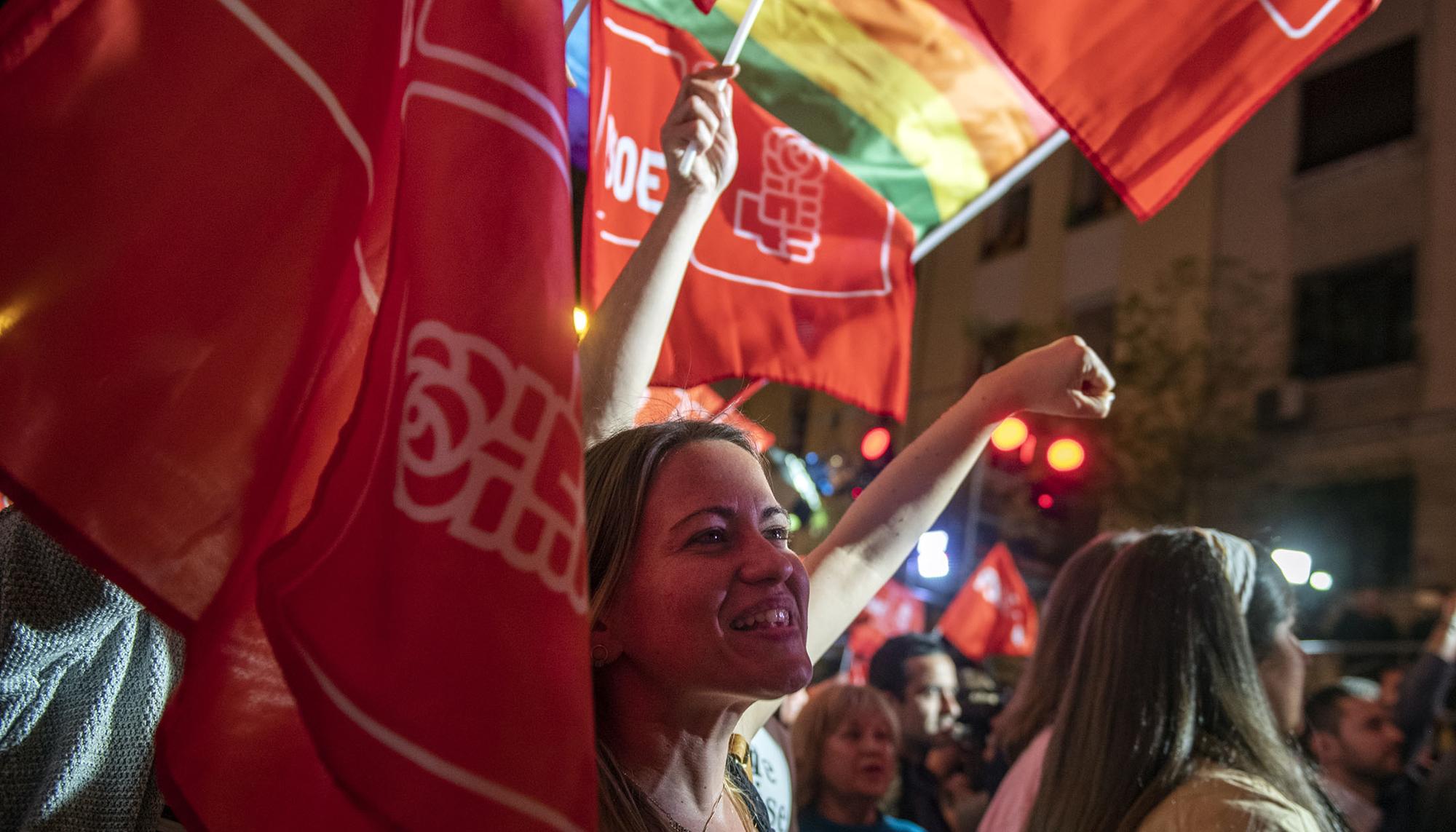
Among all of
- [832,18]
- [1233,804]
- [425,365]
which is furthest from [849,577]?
[832,18]

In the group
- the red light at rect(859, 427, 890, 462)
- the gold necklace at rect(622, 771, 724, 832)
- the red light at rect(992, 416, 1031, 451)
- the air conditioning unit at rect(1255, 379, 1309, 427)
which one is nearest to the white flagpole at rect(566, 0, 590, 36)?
the gold necklace at rect(622, 771, 724, 832)

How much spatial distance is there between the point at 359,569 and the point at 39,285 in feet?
1.67

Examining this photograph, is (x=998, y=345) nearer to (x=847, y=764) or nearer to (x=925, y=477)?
(x=847, y=764)

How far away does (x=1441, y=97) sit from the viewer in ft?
54.2

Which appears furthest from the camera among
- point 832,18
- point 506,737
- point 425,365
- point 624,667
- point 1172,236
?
point 1172,236

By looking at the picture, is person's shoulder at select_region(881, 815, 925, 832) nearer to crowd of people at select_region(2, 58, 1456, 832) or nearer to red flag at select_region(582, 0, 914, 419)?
crowd of people at select_region(2, 58, 1456, 832)

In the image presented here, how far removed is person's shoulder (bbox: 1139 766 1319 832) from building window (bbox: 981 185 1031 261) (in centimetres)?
2058

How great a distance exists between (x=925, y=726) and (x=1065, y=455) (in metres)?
4.77

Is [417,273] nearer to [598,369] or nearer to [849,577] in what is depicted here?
[598,369]

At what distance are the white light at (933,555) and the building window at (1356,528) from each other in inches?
301

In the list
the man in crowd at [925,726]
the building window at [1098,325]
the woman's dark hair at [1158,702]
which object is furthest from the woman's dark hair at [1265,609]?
the building window at [1098,325]

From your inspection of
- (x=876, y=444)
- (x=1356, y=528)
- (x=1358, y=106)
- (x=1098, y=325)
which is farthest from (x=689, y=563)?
(x=1098, y=325)

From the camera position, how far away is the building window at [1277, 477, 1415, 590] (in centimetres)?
1627

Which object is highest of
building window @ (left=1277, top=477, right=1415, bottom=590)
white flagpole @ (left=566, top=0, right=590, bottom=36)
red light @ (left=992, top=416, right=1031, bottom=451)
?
white flagpole @ (left=566, top=0, right=590, bottom=36)
